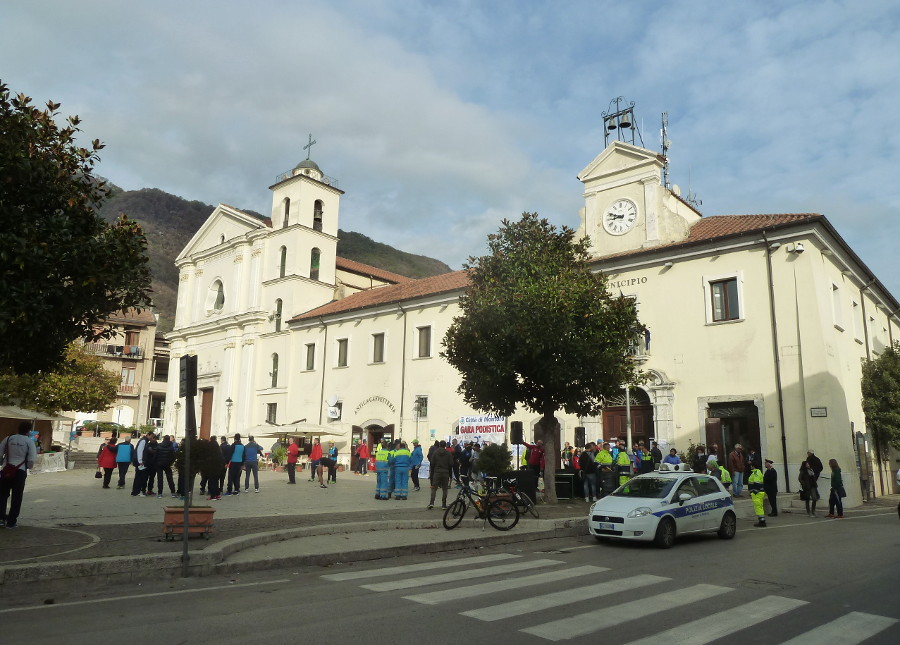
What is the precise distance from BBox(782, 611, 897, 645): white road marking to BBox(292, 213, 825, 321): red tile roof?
18.0 meters

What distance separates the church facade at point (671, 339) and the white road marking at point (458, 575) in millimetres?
14836

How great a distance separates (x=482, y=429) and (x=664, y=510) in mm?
18117

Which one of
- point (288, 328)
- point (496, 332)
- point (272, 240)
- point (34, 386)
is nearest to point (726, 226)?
point (496, 332)

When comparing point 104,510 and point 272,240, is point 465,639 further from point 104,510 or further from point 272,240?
point 272,240

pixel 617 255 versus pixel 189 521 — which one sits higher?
pixel 617 255

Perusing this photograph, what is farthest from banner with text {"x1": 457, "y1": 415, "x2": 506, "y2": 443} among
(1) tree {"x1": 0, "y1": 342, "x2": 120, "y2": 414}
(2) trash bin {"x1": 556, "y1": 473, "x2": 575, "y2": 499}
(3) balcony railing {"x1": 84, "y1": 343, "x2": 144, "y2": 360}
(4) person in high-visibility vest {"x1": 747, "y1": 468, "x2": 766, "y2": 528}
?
(3) balcony railing {"x1": 84, "y1": 343, "x2": 144, "y2": 360}

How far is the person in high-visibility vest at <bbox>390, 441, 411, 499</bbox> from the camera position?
18.0 meters

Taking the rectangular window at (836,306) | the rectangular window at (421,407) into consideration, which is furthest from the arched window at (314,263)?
the rectangular window at (836,306)

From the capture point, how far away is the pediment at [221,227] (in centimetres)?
4666

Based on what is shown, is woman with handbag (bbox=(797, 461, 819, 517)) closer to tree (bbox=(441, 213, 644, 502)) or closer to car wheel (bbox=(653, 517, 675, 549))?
tree (bbox=(441, 213, 644, 502))

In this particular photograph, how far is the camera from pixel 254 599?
703 cm

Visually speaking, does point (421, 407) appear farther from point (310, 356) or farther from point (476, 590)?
point (476, 590)

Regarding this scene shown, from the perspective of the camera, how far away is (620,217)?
2700 centimetres

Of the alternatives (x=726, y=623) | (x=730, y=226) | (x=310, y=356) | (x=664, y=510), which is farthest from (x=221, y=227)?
(x=726, y=623)
